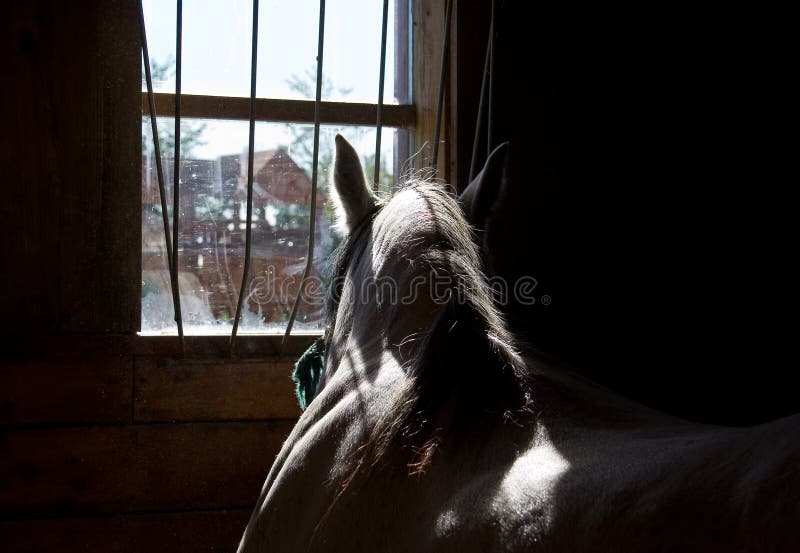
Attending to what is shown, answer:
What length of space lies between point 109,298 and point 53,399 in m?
0.27

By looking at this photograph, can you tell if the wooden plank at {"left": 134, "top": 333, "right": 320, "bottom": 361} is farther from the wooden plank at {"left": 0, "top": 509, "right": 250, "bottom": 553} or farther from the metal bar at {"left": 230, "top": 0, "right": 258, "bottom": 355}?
the wooden plank at {"left": 0, "top": 509, "right": 250, "bottom": 553}

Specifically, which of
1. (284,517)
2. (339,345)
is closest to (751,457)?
(284,517)

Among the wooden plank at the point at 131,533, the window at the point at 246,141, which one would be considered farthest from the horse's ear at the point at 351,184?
the wooden plank at the point at 131,533

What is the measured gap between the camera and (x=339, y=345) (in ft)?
3.93

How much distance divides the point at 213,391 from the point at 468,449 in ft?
3.80

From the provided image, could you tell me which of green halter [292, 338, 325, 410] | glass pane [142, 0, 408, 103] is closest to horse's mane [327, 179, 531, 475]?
green halter [292, 338, 325, 410]

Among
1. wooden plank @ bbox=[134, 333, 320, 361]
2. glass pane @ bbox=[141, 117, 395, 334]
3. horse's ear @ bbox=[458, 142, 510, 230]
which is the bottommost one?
wooden plank @ bbox=[134, 333, 320, 361]

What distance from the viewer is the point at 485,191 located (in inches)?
52.3

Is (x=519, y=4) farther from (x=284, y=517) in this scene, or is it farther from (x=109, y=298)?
(x=284, y=517)

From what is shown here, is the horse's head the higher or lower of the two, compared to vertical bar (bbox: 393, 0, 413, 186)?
lower

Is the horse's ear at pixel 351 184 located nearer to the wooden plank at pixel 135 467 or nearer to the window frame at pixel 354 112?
the window frame at pixel 354 112

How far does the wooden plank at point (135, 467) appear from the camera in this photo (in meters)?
1.62

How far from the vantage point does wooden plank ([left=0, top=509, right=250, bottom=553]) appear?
5.32ft

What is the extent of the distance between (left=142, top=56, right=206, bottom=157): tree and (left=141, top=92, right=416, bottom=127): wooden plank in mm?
33
